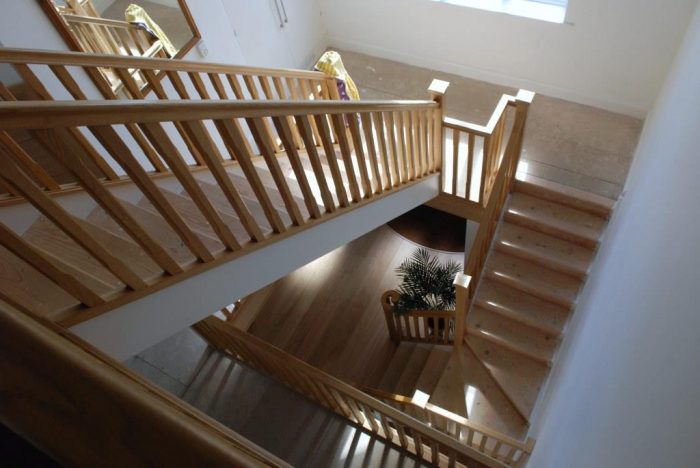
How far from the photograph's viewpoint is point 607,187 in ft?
13.4

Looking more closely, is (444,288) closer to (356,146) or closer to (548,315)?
(548,315)

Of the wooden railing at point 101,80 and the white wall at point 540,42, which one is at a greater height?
the white wall at point 540,42

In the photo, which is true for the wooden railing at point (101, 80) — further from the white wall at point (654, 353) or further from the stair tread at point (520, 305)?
the stair tread at point (520, 305)

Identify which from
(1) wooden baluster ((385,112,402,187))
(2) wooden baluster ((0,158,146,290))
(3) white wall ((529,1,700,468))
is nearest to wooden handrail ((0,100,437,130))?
(2) wooden baluster ((0,158,146,290))

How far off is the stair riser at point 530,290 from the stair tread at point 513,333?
267 millimetres

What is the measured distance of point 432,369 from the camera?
441 centimetres

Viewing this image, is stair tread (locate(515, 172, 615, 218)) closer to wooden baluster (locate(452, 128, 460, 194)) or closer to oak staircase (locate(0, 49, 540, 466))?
oak staircase (locate(0, 49, 540, 466))

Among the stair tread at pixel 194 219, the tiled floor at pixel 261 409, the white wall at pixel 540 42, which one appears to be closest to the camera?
the stair tread at pixel 194 219

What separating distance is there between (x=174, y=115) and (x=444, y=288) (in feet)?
10.4

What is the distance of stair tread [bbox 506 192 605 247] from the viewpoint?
3846 mm

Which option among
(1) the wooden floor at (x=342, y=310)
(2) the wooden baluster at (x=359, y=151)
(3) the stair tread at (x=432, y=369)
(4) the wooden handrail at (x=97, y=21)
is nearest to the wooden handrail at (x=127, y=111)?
(2) the wooden baluster at (x=359, y=151)

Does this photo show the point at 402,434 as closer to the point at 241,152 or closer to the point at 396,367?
the point at 396,367

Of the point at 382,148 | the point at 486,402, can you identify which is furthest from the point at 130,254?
the point at 486,402

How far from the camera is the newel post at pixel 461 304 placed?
2.96m
